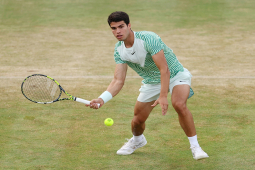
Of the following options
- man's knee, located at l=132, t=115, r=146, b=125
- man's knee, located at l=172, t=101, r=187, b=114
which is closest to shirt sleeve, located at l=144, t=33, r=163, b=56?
man's knee, located at l=172, t=101, r=187, b=114

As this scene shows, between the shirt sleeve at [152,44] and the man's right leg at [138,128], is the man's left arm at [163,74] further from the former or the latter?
the man's right leg at [138,128]

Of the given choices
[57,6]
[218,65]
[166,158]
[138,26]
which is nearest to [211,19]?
[138,26]

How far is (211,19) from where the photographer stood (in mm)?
14320

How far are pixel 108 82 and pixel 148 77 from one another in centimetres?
362

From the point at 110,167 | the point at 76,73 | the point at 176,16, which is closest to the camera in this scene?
the point at 110,167

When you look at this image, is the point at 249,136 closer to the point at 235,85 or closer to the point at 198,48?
the point at 235,85

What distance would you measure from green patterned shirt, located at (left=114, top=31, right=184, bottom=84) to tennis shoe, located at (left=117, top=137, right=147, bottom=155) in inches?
33.5

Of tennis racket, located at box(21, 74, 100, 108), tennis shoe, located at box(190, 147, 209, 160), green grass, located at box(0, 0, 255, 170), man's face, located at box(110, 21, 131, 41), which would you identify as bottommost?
green grass, located at box(0, 0, 255, 170)

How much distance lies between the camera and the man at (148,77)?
5160 mm

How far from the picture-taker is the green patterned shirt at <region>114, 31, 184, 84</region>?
5223mm

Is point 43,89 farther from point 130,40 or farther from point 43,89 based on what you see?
point 130,40

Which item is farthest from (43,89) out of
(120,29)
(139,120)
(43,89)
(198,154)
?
(198,154)

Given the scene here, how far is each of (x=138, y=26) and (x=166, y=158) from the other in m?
8.28

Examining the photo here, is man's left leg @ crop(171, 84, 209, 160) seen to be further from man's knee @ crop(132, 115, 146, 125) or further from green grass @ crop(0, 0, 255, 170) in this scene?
man's knee @ crop(132, 115, 146, 125)
